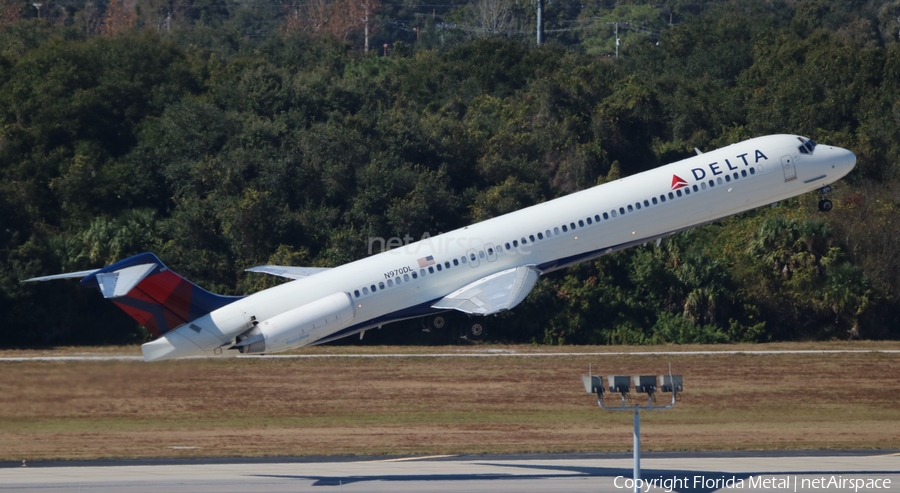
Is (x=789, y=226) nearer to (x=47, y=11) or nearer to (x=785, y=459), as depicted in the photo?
Result: (x=785, y=459)

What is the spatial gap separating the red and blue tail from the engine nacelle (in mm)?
1873

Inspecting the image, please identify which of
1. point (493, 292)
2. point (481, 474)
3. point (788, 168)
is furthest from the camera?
point (788, 168)

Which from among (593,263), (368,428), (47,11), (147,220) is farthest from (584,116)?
(47,11)

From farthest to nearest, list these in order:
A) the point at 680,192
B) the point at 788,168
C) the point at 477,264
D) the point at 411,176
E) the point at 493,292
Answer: the point at 411,176 → the point at 788,168 → the point at 680,192 → the point at 477,264 → the point at 493,292

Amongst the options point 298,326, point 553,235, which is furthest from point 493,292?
point 298,326

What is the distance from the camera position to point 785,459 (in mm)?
39906

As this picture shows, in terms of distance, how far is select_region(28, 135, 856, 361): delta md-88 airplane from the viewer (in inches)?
1567

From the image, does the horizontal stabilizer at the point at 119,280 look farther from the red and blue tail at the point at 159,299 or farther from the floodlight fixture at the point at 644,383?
the floodlight fixture at the point at 644,383

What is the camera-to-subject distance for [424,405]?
163ft

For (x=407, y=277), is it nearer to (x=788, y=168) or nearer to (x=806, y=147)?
(x=788, y=168)

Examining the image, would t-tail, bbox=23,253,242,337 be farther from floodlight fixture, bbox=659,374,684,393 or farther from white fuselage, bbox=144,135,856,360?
floodlight fixture, bbox=659,374,684,393

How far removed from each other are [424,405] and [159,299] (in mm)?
14257

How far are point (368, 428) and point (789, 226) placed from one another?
1160 inches

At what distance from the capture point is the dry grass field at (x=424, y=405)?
4169 cm
